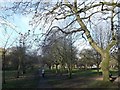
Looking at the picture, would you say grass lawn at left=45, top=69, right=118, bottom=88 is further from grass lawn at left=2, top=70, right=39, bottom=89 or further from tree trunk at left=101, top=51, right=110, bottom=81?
grass lawn at left=2, top=70, right=39, bottom=89

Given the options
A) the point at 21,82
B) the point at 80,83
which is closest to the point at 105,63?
the point at 80,83

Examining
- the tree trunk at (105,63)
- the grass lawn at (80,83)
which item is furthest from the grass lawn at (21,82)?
the tree trunk at (105,63)

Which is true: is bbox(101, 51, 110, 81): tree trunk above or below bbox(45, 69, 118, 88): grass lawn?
above

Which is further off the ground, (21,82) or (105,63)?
(105,63)

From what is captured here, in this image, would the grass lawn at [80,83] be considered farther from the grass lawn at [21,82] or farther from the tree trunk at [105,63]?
the grass lawn at [21,82]

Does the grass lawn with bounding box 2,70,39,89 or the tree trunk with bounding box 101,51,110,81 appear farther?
the grass lawn with bounding box 2,70,39,89

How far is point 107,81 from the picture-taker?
73.2ft

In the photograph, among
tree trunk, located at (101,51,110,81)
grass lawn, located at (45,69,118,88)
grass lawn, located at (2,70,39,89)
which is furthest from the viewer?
grass lawn, located at (2,70,39,89)

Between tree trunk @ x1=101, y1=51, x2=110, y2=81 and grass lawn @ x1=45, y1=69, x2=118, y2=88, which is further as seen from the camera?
grass lawn @ x1=45, y1=69, x2=118, y2=88

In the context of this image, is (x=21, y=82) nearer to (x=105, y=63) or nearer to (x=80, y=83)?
(x=80, y=83)

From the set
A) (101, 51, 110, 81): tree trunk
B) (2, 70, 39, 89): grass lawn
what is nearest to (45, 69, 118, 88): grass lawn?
(101, 51, 110, 81): tree trunk

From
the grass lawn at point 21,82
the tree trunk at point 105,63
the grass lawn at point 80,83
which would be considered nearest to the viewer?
the tree trunk at point 105,63

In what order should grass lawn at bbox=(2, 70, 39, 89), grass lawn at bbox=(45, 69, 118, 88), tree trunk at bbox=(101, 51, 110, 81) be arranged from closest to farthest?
tree trunk at bbox=(101, 51, 110, 81) < grass lawn at bbox=(45, 69, 118, 88) < grass lawn at bbox=(2, 70, 39, 89)

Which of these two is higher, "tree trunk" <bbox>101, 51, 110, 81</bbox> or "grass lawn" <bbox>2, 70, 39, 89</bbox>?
"tree trunk" <bbox>101, 51, 110, 81</bbox>
